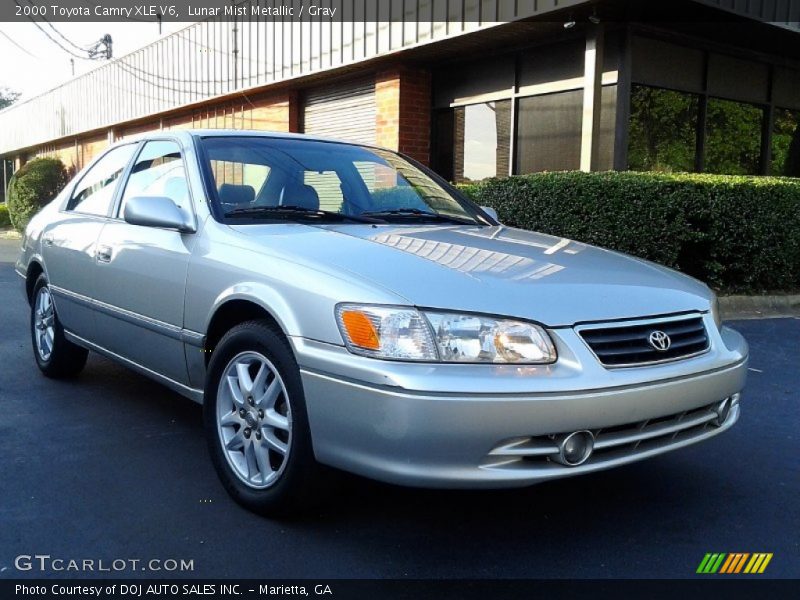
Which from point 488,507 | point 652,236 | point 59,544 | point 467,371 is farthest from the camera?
point 652,236

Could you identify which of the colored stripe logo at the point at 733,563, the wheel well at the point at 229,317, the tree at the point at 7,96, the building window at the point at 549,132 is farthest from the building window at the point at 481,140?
the tree at the point at 7,96

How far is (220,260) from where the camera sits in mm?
3248

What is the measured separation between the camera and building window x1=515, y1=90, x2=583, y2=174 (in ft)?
33.7

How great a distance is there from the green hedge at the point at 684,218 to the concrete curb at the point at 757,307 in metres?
0.30

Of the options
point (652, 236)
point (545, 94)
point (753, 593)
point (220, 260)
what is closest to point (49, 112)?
point (545, 94)

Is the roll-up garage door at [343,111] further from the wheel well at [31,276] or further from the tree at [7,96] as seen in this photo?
the tree at [7,96]

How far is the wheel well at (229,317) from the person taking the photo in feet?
10.1

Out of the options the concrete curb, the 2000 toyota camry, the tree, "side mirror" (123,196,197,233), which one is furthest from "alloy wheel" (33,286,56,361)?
the tree

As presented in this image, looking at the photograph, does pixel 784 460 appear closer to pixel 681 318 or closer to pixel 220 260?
pixel 681 318

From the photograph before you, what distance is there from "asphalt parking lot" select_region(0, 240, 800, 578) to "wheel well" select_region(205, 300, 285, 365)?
617 mm

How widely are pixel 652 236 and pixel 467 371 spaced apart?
602 cm

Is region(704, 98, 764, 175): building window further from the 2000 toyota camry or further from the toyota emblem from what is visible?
the toyota emblem

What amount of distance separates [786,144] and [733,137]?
5.29ft

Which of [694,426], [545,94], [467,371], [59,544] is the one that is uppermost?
[545,94]
